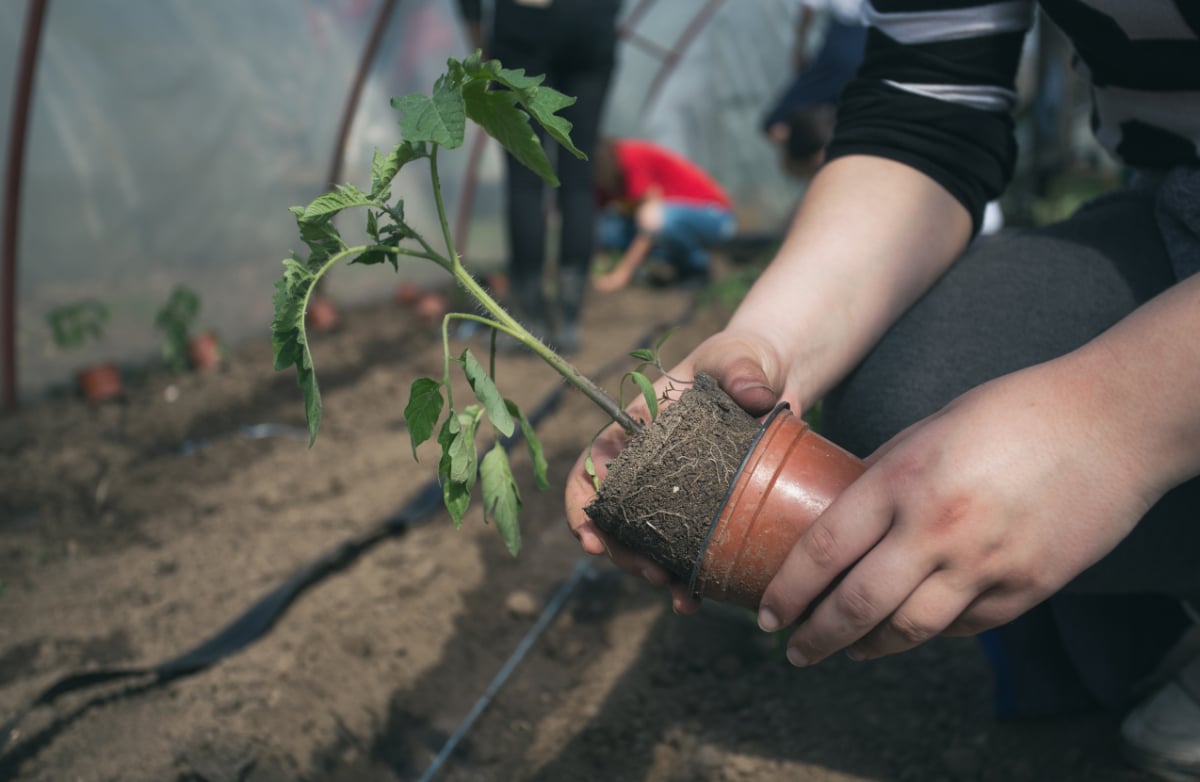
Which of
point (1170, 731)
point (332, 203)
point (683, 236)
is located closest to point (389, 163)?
point (332, 203)

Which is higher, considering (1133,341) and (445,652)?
(1133,341)

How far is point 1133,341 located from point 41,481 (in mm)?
2958

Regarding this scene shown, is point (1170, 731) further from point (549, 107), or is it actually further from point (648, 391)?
point (549, 107)

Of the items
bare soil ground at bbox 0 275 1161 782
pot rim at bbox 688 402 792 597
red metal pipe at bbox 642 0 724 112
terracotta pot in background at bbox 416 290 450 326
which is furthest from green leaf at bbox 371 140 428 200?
red metal pipe at bbox 642 0 724 112

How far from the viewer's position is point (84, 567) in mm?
2305

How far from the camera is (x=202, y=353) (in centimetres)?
396

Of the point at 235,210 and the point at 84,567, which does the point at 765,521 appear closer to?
the point at 84,567

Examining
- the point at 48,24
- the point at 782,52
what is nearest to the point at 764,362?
the point at 48,24

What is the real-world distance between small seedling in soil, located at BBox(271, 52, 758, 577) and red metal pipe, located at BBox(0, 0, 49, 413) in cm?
289

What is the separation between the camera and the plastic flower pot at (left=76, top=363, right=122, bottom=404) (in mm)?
3525

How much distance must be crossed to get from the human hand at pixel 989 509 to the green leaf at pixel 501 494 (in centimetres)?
35

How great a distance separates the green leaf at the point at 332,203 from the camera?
3.02 ft

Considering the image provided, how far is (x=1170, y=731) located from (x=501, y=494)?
3.65 feet

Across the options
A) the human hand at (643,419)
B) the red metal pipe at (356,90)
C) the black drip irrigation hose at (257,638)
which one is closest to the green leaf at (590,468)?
the human hand at (643,419)
